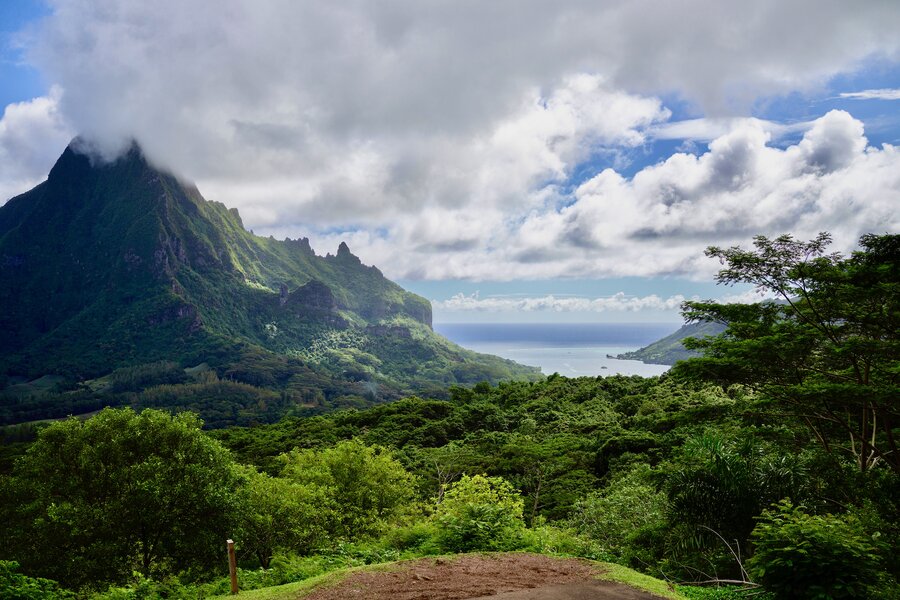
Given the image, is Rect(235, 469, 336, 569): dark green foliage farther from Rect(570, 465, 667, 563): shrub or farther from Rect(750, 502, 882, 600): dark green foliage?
Rect(750, 502, 882, 600): dark green foliage

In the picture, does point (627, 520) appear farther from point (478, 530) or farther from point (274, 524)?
point (274, 524)

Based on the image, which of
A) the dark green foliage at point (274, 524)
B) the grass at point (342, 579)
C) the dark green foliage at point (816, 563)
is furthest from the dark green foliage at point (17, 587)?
the dark green foliage at point (816, 563)

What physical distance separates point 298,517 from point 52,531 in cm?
781

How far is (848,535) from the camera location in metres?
8.51

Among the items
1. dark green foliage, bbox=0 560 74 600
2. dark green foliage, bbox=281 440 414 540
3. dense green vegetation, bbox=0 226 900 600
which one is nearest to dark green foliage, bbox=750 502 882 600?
dense green vegetation, bbox=0 226 900 600

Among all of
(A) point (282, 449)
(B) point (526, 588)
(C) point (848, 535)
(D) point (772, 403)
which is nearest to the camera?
(C) point (848, 535)

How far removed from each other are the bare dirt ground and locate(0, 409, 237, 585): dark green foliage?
9.80m

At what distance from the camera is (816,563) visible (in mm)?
8148

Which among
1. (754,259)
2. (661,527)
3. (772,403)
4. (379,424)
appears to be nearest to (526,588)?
(661,527)

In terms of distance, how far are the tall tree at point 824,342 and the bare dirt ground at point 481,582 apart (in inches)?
360

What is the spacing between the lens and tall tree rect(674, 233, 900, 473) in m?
14.0

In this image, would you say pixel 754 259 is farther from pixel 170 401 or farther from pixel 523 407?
pixel 170 401

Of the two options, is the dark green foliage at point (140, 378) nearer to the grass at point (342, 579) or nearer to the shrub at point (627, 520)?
the shrub at point (627, 520)

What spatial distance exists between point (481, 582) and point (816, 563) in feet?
19.8
